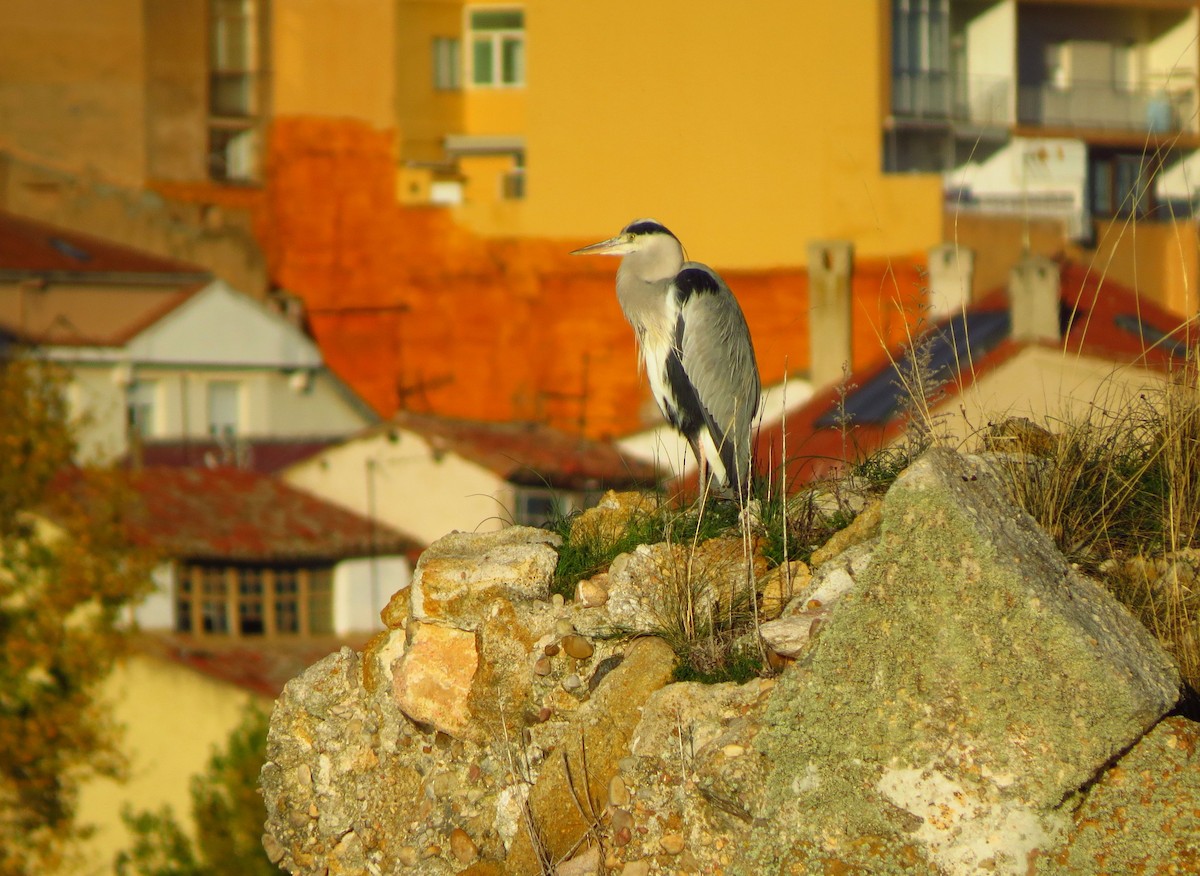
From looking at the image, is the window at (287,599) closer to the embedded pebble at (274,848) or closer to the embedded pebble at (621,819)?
the embedded pebble at (274,848)

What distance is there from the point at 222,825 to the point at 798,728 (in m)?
21.2

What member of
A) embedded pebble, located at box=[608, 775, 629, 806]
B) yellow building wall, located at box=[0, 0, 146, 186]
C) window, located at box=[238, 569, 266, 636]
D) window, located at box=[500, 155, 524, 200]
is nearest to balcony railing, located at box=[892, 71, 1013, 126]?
window, located at box=[500, 155, 524, 200]

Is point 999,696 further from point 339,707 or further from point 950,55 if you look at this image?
point 950,55

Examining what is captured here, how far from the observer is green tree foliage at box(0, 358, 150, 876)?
88.3 ft

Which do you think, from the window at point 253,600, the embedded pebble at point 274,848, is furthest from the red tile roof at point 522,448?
the embedded pebble at point 274,848

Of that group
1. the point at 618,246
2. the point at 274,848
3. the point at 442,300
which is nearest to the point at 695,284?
the point at 618,246

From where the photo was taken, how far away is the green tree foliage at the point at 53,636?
2692cm

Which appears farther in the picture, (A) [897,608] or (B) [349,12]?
(B) [349,12]

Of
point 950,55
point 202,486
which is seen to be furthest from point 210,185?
point 950,55

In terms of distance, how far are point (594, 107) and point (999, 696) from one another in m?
37.1

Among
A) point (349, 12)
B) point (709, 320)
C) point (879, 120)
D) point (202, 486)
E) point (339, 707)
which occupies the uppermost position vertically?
point (349, 12)

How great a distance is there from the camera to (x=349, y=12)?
45531 millimetres

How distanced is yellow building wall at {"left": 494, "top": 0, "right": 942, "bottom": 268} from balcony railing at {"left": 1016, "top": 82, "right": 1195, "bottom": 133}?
8.10 metres

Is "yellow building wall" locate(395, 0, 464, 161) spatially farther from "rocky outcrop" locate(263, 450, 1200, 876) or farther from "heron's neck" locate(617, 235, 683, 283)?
"rocky outcrop" locate(263, 450, 1200, 876)
